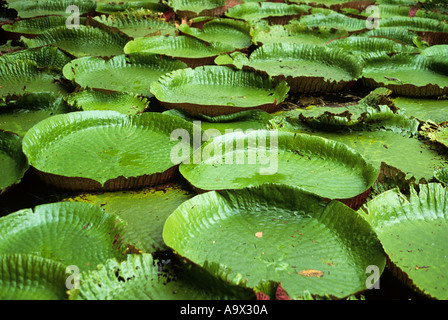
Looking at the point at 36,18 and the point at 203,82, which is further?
the point at 36,18

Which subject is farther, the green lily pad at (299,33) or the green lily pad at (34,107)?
the green lily pad at (299,33)

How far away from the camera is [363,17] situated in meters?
4.91

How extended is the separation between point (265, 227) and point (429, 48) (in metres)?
2.97

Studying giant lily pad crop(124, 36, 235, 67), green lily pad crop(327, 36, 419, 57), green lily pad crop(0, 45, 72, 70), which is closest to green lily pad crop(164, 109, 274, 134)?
giant lily pad crop(124, 36, 235, 67)

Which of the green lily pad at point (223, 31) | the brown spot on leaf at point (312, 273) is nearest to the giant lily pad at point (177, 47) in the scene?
the green lily pad at point (223, 31)

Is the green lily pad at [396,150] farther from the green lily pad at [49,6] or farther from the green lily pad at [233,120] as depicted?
the green lily pad at [49,6]

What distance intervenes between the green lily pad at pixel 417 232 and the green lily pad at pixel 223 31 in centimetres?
278

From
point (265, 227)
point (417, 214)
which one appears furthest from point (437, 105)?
point (265, 227)

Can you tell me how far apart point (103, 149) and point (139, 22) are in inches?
105

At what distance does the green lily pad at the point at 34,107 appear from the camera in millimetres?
2609

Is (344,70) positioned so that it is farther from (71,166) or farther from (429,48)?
(71,166)

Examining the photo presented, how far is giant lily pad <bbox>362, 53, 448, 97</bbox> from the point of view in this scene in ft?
10.8
